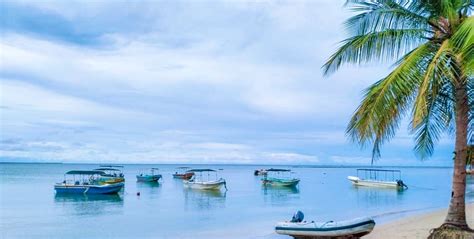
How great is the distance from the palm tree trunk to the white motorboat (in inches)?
126

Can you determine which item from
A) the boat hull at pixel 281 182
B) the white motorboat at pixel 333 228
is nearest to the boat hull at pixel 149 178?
the boat hull at pixel 281 182

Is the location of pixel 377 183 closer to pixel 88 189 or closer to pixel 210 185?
pixel 210 185

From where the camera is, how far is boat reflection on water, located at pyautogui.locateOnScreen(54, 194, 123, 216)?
102 feet

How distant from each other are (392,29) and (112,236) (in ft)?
54.3

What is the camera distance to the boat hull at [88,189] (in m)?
40.6

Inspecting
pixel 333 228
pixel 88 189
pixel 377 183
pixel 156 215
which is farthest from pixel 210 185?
pixel 333 228

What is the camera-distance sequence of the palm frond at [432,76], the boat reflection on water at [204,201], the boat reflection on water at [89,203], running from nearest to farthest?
1. the palm frond at [432,76]
2. the boat reflection on water at [89,203]
3. the boat reflection on water at [204,201]

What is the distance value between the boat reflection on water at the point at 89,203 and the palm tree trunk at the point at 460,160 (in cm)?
2512

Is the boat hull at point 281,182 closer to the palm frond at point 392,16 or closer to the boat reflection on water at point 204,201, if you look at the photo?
the boat reflection on water at point 204,201

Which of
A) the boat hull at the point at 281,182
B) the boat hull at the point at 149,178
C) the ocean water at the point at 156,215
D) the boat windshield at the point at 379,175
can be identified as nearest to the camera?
the ocean water at the point at 156,215

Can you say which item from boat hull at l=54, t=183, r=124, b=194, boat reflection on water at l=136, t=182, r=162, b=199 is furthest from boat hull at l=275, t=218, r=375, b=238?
boat reflection on water at l=136, t=182, r=162, b=199

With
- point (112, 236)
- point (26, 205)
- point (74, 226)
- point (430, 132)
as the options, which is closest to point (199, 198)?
point (26, 205)

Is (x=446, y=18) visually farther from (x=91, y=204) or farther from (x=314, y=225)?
(x=91, y=204)

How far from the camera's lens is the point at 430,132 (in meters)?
10.4
